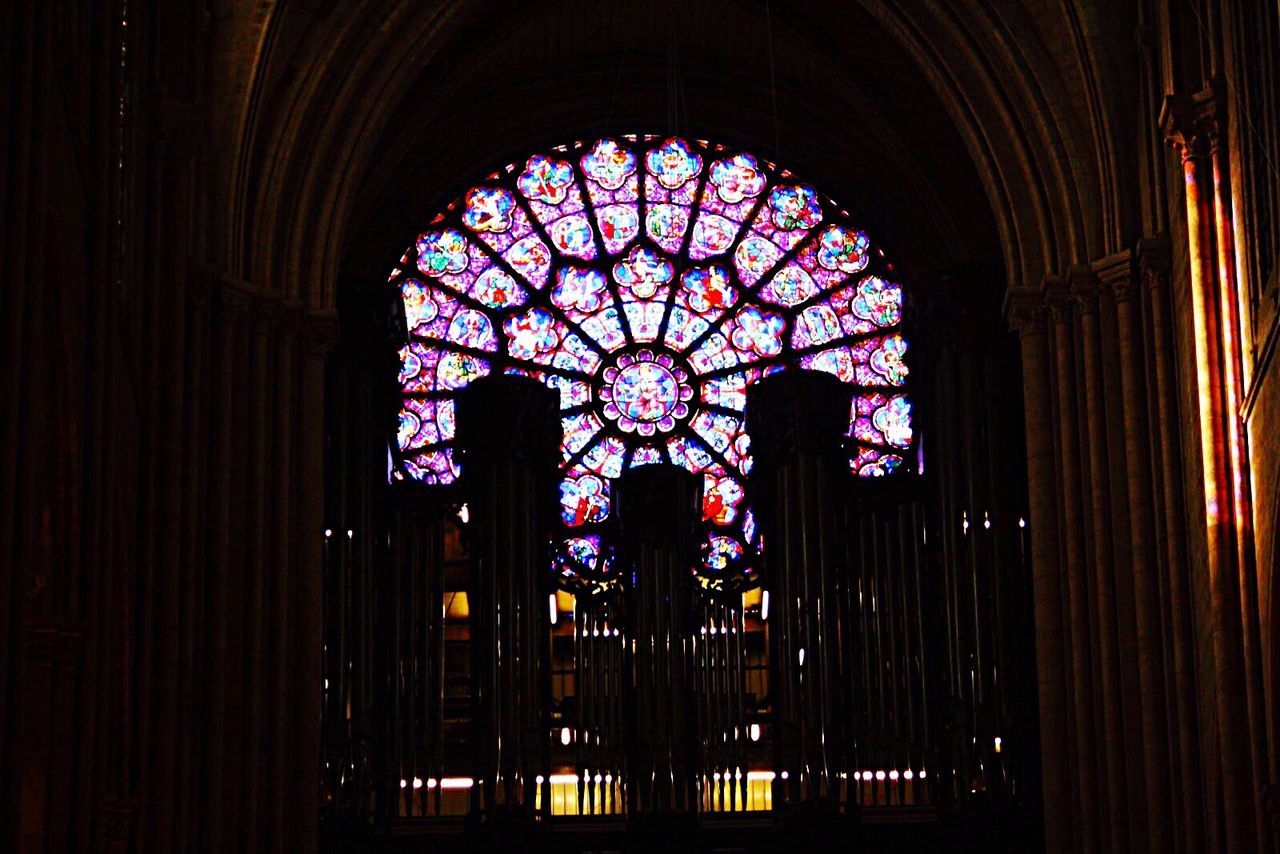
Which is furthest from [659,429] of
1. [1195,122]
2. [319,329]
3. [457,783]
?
[1195,122]

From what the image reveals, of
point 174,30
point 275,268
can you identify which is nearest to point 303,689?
point 275,268

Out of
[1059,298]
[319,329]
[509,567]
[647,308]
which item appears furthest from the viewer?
[647,308]

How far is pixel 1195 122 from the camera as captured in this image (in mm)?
14922

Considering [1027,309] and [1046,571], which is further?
[1027,309]

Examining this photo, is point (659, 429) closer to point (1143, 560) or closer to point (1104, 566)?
point (1104, 566)

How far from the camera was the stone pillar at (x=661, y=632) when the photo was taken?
761 inches

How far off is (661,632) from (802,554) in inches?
49.9

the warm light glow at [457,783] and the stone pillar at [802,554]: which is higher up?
the stone pillar at [802,554]

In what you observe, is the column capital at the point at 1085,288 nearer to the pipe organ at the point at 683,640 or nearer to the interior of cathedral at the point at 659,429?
the interior of cathedral at the point at 659,429

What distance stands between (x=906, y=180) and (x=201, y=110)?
7471mm

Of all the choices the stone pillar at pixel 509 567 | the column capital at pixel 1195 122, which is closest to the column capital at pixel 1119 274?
the column capital at pixel 1195 122

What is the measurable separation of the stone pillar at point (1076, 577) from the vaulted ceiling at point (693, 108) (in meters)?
0.61

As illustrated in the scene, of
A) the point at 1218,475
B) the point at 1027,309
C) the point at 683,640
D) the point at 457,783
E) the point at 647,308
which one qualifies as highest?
the point at 647,308

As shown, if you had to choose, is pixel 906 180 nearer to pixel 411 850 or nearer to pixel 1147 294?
pixel 1147 294
